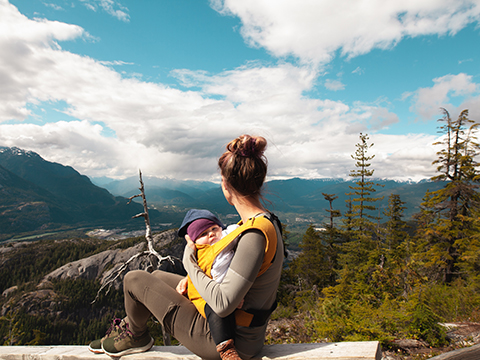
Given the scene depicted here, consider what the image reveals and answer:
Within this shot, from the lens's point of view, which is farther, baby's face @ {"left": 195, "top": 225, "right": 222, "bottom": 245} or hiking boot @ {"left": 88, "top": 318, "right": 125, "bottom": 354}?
hiking boot @ {"left": 88, "top": 318, "right": 125, "bottom": 354}

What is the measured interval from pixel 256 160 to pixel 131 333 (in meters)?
2.38

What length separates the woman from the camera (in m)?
1.72

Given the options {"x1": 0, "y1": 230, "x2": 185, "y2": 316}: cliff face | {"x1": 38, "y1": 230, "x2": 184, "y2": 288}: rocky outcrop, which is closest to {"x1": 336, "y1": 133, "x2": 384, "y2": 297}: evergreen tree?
{"x1": 0, "y1": 230, "x2": 185, "y2": 316}: cliff face

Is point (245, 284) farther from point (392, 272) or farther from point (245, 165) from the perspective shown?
point (392, 272)

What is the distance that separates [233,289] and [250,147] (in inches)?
43.9

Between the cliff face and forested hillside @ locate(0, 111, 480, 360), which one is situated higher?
forested hillside @ locate(0, 111, 480, 360)

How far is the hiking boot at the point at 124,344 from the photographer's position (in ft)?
Answer: 8.43

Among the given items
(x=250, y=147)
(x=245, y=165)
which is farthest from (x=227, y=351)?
(x=250, y=147)

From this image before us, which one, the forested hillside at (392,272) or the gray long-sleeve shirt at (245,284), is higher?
the gray long-sleeve shirt at (245,284)

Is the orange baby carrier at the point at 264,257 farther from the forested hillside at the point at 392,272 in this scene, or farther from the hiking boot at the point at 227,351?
the forested hillside at the point at 392,272

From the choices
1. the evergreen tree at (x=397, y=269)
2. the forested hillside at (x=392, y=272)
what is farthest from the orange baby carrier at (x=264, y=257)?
the evergreen tree at (x=397, y=269)

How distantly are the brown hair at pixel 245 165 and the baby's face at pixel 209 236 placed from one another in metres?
0.51

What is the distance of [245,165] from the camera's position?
1950 millimetres

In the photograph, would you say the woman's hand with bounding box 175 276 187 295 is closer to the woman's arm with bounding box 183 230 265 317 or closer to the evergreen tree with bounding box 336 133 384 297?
the woman's arm with bounding box 183 230 265 317
